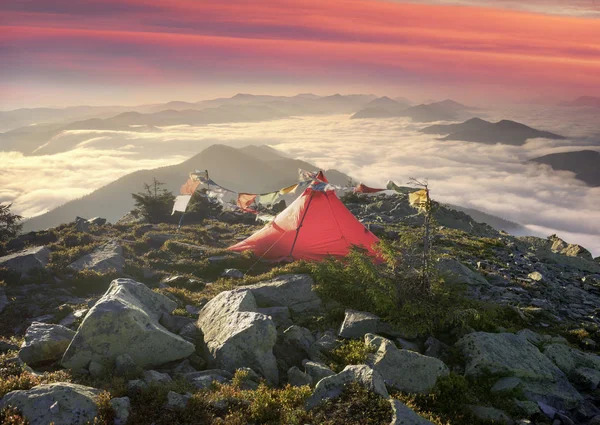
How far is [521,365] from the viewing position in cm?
911

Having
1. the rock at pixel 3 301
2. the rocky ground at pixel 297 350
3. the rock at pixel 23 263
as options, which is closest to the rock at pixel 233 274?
the rocky ground at pixel 297 350

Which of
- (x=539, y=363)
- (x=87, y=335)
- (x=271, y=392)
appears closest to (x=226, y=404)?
(x=271, y=392)

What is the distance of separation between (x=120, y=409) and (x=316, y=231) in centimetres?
1198

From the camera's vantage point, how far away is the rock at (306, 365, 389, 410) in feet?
24.1

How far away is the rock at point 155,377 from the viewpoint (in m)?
7.94

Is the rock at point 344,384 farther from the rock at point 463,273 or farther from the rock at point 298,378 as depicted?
the rock at point 463,273

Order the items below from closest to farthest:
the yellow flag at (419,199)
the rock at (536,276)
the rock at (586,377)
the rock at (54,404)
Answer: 1. the rock at (54,404)
2. the rock at (586,377)
3. the yellow flag at (419,199)
4. the rock at (536,276)

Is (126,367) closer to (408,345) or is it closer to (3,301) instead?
(408,345)

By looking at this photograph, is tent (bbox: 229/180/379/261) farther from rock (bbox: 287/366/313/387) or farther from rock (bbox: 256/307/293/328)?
rock (bbox: 287/366/313/387)

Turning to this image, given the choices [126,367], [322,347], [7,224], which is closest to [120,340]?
[126,367]

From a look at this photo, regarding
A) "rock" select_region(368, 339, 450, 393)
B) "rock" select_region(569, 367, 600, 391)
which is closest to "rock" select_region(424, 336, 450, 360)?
"rock" select_region(368, 339, 450, 393)

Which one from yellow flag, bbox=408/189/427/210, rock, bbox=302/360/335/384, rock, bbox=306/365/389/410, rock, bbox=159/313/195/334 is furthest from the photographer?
yellow flag, bbox=408/189/427/210

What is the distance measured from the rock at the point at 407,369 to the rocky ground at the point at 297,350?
22 millimetres

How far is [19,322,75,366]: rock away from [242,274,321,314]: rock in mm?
4827
